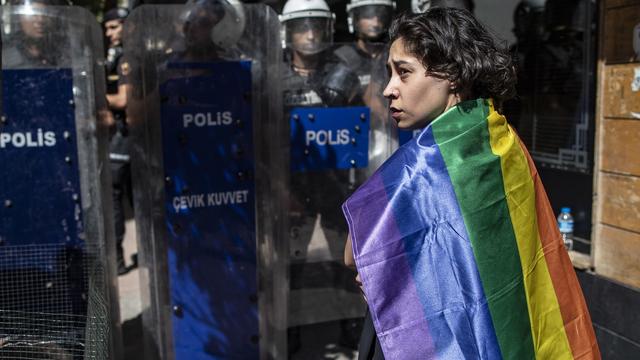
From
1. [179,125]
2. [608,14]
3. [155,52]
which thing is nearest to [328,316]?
[179,125]

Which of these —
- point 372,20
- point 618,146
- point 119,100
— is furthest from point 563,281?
point 119,100

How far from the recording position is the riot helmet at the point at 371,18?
4.80m

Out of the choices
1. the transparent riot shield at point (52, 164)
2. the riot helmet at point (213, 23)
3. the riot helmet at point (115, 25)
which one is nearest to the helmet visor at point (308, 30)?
the riot helmet at point (213, 23)

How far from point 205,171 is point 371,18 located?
78.3 inches

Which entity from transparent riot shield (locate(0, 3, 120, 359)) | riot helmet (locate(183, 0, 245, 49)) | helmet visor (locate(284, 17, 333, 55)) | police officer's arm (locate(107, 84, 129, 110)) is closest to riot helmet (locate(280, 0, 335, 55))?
helmet visor (locate(284, 17, 333, 55))

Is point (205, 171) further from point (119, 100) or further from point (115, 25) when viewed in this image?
point (115, 25)

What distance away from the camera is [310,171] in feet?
14.1

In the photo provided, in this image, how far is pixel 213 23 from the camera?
3.50 metres

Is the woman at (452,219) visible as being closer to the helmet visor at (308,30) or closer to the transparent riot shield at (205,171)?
the transparent riot shield at (205,171)

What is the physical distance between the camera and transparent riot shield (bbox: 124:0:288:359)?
11.2 ft

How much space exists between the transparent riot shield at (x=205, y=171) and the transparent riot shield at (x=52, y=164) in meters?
0.29

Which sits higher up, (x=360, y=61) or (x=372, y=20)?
(x=372, y=20)

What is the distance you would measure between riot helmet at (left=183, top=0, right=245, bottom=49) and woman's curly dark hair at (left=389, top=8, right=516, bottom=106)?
6.03 ft

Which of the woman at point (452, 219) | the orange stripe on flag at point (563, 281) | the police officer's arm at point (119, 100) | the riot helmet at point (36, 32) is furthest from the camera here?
the police officer's arm at point (119, 100)
